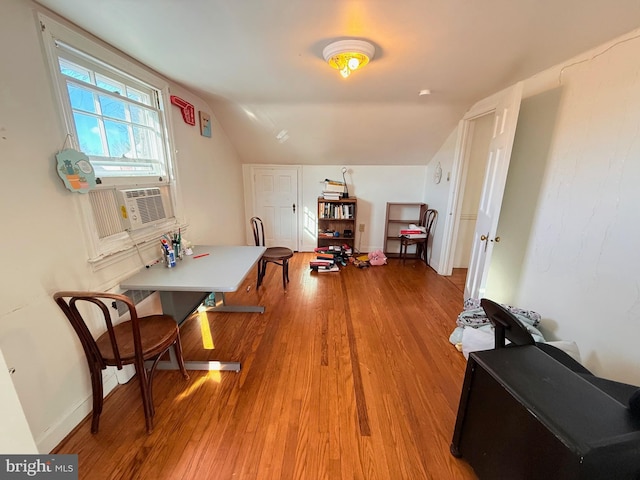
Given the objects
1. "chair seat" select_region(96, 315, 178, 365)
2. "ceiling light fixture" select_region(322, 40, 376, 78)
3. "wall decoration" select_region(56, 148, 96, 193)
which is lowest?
"chair seat" select_region(96, 315, 178, 365)

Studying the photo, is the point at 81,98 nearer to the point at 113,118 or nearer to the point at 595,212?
the point at 113,118

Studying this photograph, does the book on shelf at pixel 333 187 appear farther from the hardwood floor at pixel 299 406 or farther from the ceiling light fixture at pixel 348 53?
the ceiling light fixture at pixel 348 53

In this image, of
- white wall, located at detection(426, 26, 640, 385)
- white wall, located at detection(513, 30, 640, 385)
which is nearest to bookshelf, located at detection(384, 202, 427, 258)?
white wall, located at detection(426, 26, 640, 385)

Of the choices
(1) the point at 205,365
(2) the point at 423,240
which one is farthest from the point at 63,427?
(2) the point at 423,240

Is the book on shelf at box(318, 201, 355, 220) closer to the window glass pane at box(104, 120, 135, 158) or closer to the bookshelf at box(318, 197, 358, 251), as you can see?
the bookshelf at box(318, 197, 358, 251)

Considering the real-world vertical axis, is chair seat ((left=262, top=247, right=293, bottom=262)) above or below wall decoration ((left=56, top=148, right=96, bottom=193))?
below

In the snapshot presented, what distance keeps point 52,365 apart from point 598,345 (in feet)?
10.2

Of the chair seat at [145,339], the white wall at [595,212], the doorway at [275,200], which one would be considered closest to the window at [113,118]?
the chair seat at [145,339]

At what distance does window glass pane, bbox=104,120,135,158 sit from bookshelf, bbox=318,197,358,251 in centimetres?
Answer: 280

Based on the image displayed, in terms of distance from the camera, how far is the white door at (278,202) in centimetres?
444

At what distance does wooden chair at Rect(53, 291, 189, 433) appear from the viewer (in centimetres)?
125

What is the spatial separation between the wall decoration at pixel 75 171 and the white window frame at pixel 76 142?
63 millimetres

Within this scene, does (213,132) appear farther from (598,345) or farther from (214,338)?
(598,345)

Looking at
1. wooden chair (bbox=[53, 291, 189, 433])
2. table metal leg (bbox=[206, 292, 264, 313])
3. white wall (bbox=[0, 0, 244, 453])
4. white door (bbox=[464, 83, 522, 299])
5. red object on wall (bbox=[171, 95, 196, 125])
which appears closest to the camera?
white wall (bbox=[0, 0, 244, 453])
